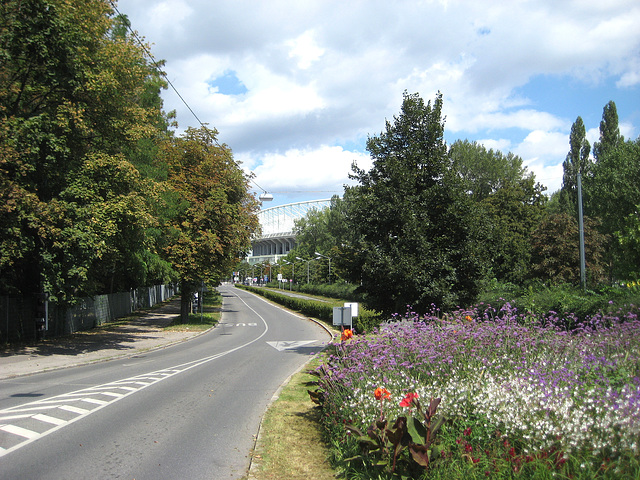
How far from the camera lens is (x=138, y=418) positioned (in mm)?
8070

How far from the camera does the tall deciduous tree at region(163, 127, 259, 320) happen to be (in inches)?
1109

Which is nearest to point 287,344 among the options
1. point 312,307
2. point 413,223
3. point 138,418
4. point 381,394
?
point 413,223

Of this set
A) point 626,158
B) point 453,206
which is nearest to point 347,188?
point 453,206

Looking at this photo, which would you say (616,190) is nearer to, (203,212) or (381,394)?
(203,212)

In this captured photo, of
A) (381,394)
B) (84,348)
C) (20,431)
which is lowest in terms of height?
(84,348)

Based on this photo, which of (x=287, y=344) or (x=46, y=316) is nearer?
Result: (x=46, y=316)

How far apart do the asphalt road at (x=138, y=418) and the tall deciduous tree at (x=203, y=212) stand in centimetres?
1245

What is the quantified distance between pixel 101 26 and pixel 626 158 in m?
38.7

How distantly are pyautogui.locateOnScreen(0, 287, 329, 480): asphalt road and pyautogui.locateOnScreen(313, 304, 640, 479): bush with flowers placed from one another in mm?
1704

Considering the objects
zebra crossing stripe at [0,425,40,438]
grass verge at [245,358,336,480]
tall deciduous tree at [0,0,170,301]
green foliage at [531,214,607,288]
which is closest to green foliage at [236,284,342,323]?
green foliage at [531,214,607,288]

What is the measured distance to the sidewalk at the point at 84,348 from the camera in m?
14.5

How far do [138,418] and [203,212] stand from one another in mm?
21126

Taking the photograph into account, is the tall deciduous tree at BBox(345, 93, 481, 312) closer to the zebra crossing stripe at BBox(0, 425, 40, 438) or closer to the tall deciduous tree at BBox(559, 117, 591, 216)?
the zebra crossing stripe at BBox(0, 425, 40, 438)

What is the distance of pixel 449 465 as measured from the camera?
428cm
